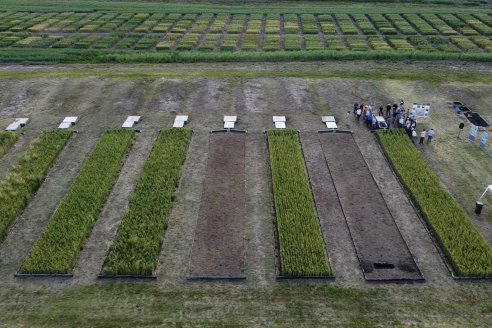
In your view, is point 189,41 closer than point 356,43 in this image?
No

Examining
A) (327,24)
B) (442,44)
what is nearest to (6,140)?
(327,24)

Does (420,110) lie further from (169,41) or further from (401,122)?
(169,41)

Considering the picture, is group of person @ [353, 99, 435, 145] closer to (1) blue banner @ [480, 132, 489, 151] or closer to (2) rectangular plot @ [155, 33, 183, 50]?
(1) blue banner @ [480, 132, 489, 151]

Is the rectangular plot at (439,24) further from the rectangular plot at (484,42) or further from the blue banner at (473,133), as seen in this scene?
the blue banner at (473,133)

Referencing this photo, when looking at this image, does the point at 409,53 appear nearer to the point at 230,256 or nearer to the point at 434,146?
the point at 434,146

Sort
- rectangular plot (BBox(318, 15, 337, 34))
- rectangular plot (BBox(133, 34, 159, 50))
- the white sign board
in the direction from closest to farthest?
the white sign board, rectangular plot (BBox(133, 34, 159, 50)), rectangular plot (BBox(318, 15, 337, 34))

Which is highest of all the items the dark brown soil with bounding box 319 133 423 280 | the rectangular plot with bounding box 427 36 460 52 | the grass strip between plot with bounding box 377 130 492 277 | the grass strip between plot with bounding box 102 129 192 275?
the grass strip between plot with bounding box 102 129 192 275

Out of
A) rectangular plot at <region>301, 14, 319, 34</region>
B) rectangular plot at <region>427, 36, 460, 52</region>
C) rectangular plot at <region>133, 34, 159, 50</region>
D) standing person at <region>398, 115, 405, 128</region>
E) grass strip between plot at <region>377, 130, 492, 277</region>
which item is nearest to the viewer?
grass strip between plot at <region>377, 130, 492, 277</region>

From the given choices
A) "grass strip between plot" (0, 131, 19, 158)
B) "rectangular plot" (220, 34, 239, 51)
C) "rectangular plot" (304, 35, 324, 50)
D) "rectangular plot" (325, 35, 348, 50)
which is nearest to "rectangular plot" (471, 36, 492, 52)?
"rectangular plot" (325, 35, 348, 50)
